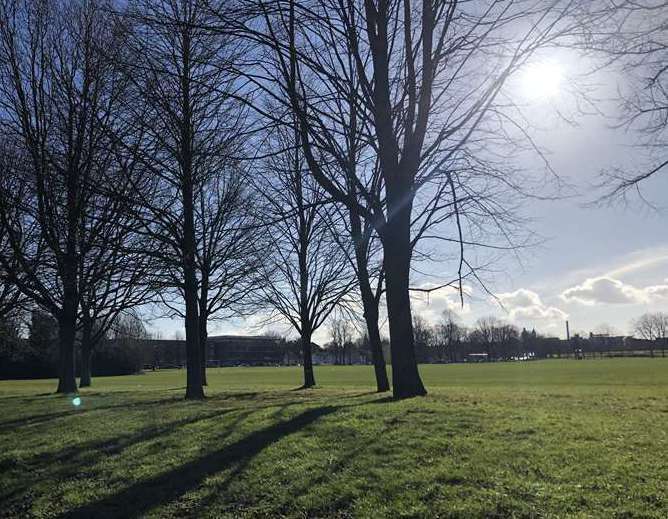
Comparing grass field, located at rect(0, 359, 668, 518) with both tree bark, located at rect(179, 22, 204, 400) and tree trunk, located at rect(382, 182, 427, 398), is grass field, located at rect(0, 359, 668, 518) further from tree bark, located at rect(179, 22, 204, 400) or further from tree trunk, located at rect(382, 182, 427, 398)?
tree bark, located at rect(179, 22, 204, 400)

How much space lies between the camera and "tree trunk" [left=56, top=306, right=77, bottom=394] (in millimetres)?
22609

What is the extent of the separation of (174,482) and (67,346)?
62.7 feet

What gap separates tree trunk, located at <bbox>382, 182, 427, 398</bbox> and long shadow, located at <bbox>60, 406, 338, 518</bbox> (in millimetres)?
4402

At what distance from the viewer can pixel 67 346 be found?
75.6ft

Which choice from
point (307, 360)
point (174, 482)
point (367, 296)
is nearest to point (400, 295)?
point (174, 482)

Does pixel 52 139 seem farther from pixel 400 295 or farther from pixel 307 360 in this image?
pixel 307 360

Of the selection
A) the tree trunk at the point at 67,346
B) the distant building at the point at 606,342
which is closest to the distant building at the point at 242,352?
the distant building at the point at 606,342

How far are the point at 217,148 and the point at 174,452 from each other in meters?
6.36

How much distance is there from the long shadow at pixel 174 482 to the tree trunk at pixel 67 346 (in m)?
17.2

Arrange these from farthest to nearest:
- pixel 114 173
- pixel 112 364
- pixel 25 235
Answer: pixel 112 364
pixel 25 235
pixel 114 173

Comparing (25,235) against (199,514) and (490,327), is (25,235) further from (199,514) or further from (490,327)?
(490,327)

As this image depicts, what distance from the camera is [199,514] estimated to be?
17.2 feet

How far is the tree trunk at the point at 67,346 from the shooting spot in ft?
74.2

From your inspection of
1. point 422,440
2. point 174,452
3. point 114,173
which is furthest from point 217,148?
point 422,440
